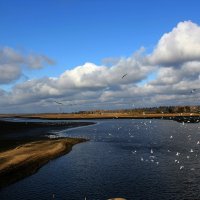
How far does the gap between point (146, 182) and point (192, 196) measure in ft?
26.5

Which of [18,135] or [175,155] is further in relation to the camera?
[18,135]

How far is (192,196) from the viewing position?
3934 cm

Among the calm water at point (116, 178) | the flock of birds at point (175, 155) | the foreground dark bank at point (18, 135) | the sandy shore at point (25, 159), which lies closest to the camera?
the calm water at point (116, 178)

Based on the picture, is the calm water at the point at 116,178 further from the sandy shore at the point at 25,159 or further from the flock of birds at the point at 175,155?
the sandy shore at the point at 25,159

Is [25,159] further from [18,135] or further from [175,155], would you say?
[18,135]

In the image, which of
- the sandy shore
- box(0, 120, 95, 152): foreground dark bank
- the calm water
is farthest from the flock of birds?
box(0, 120, 95, 152): foreground dark bank

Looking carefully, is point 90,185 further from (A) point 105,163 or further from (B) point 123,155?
(B) point 123,155

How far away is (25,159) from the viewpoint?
6172 cm

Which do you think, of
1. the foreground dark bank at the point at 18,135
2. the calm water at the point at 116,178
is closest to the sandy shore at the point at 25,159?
the calm water at the point at 116,178

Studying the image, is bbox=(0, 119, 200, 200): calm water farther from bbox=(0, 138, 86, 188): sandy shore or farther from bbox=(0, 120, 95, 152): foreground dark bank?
bbox=(0, 120, 95, 152): foreground dark bank

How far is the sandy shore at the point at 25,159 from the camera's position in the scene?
50.8 m

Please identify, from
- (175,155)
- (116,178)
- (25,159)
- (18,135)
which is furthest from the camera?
(18,135)

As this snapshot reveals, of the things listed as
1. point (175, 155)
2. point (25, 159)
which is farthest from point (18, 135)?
point (175, 155)

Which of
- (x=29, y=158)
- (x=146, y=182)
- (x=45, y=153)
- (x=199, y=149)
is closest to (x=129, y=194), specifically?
(x=146, y=182)
